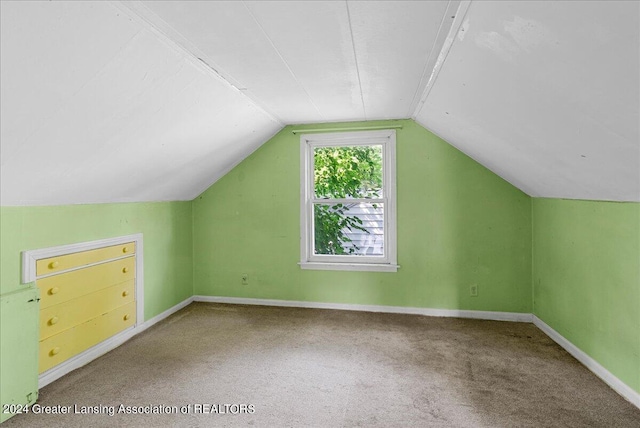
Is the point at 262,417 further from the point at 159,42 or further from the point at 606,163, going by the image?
the point at 606,163

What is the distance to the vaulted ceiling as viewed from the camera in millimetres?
1268

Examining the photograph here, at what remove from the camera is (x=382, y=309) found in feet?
12.5

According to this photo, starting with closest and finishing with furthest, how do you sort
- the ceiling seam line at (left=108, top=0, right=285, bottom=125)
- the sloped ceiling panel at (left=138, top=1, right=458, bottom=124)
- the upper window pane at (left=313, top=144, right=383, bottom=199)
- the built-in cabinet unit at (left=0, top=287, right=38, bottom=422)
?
the ceiling seam line at (left=108, top=0, right=285, bottom=125)
the sloped ceiling panel at (left=138, top=1, right=458, bottom=124)
the built-in cabinet unit at (left=0, top=287, right=38, bottom=422)
the upper window pane at (left=313, top=144, right=383, bottom=199)

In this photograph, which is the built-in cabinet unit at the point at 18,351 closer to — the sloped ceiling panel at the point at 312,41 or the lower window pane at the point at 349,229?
the sloped ceiling panel at the point at 312,41

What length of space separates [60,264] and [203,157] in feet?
4.62

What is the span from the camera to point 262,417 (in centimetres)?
202

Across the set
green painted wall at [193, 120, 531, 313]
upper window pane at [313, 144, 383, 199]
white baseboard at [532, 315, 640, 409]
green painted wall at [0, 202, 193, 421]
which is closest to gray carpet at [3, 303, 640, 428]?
white baseboard at [532, 315, 640, 409]

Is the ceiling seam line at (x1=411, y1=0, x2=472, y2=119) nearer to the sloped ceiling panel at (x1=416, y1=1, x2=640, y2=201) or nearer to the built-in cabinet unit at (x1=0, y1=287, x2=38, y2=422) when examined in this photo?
the sloped ceiling panel at (x1=416, y1=1, x2=640, y2=201)

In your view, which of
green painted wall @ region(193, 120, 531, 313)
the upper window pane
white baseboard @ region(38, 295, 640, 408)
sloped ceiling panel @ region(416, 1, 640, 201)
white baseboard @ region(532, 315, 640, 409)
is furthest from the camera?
the upper window pane

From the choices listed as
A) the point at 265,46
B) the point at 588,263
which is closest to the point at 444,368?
the point at 588,263

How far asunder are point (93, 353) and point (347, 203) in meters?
2.74

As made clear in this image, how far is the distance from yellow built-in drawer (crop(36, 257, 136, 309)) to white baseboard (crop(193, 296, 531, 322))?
126cm

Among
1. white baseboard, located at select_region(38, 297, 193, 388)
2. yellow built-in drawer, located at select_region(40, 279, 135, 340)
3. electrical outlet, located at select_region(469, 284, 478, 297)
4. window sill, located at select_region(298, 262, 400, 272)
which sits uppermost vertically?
window sill, located at select_region(298, 262, 400, 272)

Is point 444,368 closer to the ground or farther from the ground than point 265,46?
closer to the ground
